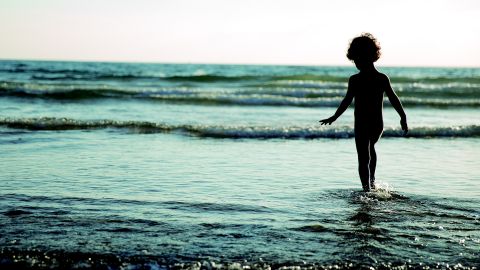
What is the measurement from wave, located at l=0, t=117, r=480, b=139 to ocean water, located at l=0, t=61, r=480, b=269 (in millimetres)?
39

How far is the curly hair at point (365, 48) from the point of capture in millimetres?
6062

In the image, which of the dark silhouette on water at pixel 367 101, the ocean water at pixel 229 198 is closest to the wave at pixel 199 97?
the ocean water at pixel 229 198

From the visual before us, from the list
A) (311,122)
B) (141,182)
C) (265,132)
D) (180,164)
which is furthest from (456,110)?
(141,182)

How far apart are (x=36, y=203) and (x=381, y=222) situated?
3039mm

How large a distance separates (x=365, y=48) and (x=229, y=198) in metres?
2.02

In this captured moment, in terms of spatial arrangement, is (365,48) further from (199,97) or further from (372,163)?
(199,97)

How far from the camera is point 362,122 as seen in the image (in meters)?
6.30

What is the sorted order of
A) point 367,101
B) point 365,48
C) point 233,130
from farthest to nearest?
1. point 233,130
2. point 367,101
3. point 365,48

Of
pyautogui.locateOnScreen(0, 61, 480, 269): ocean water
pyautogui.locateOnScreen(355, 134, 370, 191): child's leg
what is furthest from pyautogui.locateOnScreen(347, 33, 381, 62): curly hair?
pyautogui.locateOnScreen(0, 61, 480, 269): ocean water

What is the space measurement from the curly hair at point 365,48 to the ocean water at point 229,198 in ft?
4.62

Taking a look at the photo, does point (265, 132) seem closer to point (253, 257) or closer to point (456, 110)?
point (253, 257)

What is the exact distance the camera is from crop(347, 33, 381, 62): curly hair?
19.9 ft

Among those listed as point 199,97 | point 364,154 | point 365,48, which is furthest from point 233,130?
point 199,97

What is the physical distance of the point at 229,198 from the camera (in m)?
5.91
